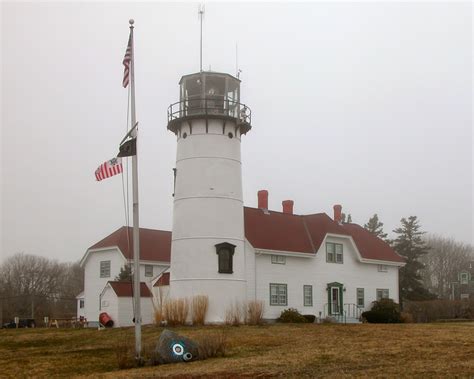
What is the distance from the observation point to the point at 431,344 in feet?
63.5

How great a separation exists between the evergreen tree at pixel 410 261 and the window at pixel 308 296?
1632cm

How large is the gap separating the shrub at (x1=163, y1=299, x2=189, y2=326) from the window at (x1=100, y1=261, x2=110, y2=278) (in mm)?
11324

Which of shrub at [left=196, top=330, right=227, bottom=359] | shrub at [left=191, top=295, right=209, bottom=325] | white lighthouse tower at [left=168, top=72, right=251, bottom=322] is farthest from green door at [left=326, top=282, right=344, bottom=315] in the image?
shrub at [left=196, top=330, right=227, bottom=359]

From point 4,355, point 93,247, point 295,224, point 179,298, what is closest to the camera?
point 4,355

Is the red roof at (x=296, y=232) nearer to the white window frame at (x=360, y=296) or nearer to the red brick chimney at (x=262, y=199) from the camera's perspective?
the red brick chimney at (x=262, y=199)

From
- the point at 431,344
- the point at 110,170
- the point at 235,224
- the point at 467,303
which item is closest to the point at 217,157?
the point at 235,224

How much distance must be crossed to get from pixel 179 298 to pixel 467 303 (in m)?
20.5

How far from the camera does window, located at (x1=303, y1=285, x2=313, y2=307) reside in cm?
3803

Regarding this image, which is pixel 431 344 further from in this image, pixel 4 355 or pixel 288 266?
pixel 288 266

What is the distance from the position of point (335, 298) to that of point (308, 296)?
229cm

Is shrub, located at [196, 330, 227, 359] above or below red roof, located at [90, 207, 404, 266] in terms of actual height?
below

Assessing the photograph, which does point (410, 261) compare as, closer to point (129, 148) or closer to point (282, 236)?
point (282, 236)

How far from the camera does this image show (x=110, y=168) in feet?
64.3

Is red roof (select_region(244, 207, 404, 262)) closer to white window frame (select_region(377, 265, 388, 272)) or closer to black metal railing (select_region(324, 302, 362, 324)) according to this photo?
white window frame (select_region(377, 265, 388, 272))
